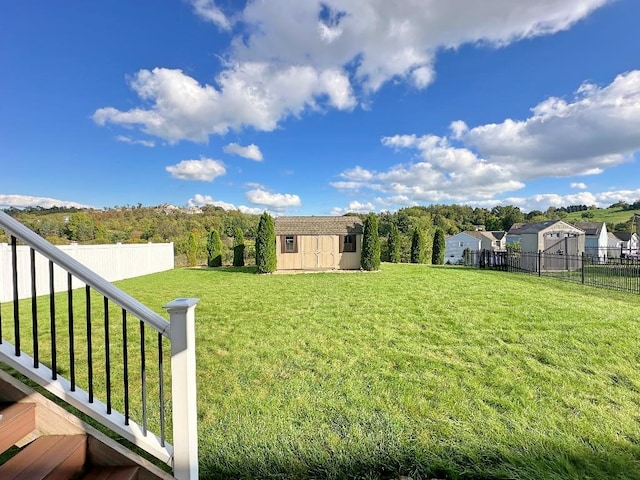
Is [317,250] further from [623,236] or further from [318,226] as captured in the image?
[623,236]

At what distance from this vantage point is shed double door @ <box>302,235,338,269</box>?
14.8 m

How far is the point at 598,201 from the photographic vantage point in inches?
2272

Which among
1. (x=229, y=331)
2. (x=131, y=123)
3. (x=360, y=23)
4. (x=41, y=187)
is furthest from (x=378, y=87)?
(x=41, y=187)

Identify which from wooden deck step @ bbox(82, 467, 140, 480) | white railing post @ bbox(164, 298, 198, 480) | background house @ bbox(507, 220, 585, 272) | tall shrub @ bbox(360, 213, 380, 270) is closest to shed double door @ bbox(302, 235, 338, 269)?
tall shrub @ bbox(360, 213, 380, 270)

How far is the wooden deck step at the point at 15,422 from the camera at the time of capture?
138 cm

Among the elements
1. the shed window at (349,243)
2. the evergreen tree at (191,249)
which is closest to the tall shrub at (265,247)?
the shed window at (349,243)

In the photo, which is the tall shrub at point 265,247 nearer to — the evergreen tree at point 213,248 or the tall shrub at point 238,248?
the tall shrub at point 238,248

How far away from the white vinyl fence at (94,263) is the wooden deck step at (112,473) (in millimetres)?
5602

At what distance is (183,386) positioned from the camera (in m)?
1.62

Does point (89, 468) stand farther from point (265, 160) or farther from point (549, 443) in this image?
point (265, 160)

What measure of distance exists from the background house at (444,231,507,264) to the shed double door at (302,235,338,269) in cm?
2173

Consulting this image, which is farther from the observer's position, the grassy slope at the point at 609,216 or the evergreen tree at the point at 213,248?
the grassy slope at the point at 609,216

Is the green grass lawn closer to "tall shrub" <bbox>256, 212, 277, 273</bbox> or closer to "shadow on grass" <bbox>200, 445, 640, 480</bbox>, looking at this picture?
"shadow on grass" <bbox>200, 445, 640, 480</bbox>

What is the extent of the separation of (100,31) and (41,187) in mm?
10863
